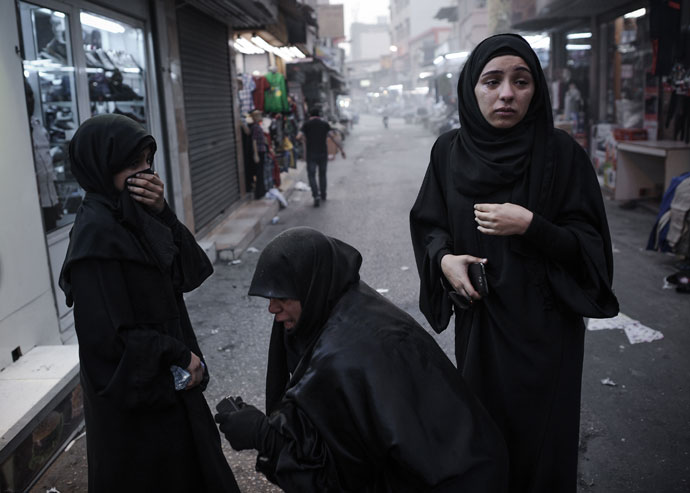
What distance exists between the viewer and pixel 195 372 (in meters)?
2.34

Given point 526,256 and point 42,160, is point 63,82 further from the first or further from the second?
point 526,256

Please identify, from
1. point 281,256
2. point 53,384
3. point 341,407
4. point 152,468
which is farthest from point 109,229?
point 53,384

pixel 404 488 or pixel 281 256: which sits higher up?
pixel 281 256

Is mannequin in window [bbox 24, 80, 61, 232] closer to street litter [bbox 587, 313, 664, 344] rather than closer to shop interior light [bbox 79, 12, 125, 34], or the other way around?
shop interior light [bbox 79, 12, 125, 34]

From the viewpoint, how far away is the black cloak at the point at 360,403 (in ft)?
5.36

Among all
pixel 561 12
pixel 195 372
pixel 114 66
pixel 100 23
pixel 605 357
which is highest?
pixel 561 12

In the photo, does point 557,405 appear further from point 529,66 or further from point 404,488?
point 529,66

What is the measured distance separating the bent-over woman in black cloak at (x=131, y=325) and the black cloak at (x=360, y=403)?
60cm

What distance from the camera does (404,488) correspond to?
5.68ft

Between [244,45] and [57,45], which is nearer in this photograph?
[57,45]

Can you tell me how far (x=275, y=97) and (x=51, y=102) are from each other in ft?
25.6

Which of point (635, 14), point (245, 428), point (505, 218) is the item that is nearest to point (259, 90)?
point (635, 14)

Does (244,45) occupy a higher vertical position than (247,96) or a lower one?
higher

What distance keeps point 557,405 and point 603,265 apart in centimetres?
52
